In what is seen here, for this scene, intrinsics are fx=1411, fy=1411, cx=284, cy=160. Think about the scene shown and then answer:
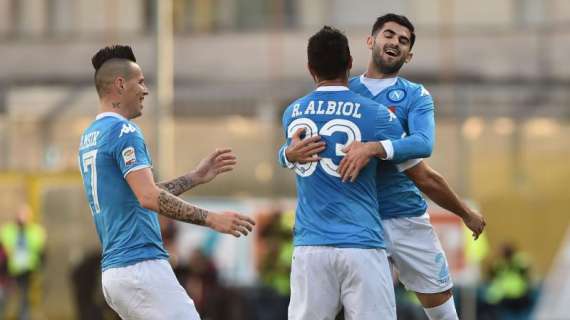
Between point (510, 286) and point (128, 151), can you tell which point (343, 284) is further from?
point (510, 286)

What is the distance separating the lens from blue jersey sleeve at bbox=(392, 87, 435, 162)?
23.4ft

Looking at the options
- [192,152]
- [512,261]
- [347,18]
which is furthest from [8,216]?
[512,261]

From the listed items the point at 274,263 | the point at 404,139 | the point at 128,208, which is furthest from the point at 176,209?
the point at 274,263

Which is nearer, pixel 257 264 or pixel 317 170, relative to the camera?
pixel 317 170

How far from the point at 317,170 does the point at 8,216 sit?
13.9 metres

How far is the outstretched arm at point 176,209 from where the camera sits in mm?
6875

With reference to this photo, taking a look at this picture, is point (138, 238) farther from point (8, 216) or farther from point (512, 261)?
point (8, 216)

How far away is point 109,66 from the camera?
23.9 feet

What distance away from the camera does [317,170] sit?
7082mm

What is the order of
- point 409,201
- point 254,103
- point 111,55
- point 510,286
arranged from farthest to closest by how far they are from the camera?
point 254,103
point 510,286
point 409,201
point 111,55

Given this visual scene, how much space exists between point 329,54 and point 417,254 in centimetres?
141

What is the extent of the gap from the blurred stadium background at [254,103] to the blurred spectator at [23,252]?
0.70 feet

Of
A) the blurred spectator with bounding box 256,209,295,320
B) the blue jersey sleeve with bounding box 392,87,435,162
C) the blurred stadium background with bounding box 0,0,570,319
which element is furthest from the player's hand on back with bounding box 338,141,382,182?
the blurred spectator with bounding box 256,209,295,320

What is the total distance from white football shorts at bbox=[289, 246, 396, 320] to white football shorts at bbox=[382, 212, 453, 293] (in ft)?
2.01
